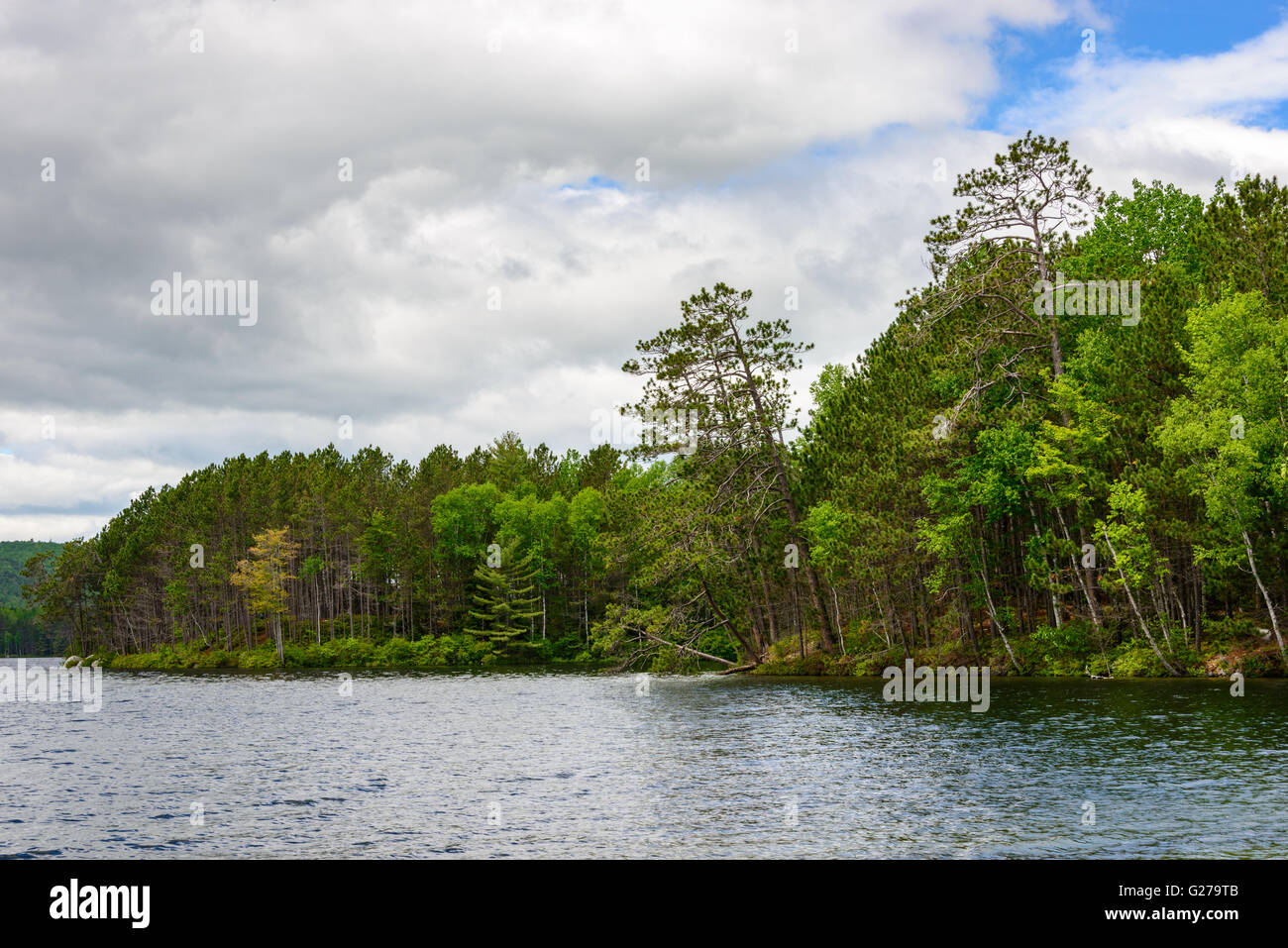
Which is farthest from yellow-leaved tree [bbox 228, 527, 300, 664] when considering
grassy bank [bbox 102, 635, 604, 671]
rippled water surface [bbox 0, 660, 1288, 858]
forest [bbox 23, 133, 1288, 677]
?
rippled water surface [bbox 0, 660, 1288, 858]

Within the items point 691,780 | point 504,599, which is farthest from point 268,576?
point 691,780

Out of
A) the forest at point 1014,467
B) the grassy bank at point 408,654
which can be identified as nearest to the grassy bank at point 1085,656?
the forest at point 1014,467

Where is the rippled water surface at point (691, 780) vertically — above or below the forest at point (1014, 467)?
below

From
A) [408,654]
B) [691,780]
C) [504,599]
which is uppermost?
[691,780]

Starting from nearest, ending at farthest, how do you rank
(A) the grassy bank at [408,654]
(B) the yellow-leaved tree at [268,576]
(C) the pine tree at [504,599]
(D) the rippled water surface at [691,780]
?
(D) the rippled water surface at [691,780]
(A) the grassy bank at [408,654]
(C) the pine tree at [504,599]
(B) the yellow-leaved tree at [268,576]

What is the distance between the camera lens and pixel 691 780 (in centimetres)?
2417

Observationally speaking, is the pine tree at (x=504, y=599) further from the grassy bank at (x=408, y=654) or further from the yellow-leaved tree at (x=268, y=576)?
the yellow-leaved tree at (x=268, y=576)

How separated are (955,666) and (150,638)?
413 feet

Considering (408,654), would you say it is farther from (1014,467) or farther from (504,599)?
(1014,467)

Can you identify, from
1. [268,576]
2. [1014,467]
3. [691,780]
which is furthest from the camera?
[268,576]

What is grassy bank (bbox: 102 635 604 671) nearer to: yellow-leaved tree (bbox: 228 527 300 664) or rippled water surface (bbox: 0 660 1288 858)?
yellow-leaved tree (bbox: 228 527 300 664)

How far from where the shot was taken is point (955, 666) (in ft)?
178

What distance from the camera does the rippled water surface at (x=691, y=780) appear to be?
17438 mm
